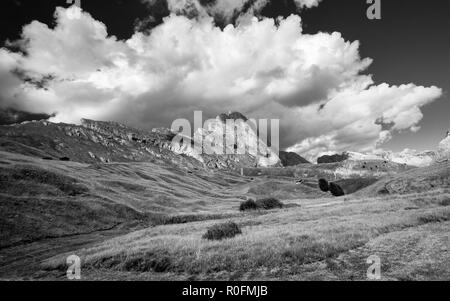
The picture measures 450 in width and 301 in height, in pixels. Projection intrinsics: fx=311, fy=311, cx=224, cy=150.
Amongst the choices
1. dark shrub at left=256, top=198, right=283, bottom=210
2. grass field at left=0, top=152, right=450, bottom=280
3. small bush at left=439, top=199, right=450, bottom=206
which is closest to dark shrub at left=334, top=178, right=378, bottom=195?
dark shrub at left=256, top=198, right=283, bottom=210

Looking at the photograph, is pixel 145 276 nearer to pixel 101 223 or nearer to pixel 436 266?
pixel 436 266

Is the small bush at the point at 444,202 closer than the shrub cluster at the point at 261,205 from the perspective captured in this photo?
Yes

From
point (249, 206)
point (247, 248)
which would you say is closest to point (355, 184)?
point (249, 206)

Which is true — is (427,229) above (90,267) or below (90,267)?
above

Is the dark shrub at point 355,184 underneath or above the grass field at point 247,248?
above

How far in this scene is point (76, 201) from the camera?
54.7m

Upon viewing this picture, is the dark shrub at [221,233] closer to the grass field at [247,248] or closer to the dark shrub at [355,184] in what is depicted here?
the grass field at [247,248]

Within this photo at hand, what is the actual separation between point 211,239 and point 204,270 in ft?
25.8

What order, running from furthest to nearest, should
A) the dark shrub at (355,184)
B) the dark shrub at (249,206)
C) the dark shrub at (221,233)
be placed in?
the dark shrub at (355,184) < the dark shrub at (249,206) < the dark shrub at (221,233)

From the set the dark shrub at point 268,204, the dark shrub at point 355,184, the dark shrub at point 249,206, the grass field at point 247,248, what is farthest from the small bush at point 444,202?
the dark shrub at point 355,184

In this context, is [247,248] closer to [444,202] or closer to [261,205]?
[444,202]

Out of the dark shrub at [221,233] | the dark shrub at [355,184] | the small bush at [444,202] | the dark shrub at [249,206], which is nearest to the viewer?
the dark shrub at [221,233]
